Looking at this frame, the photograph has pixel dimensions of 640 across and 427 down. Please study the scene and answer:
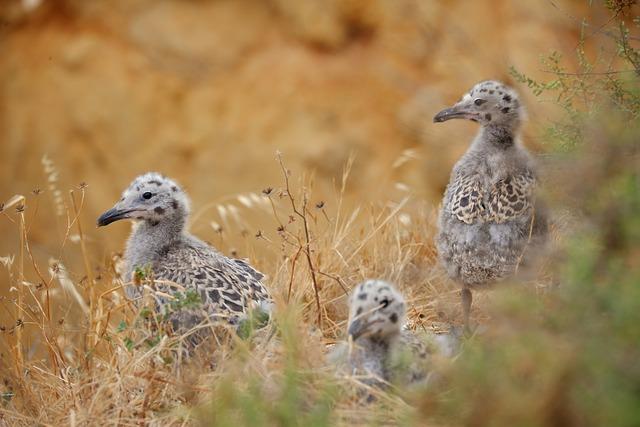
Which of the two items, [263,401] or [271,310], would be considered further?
[271,310]

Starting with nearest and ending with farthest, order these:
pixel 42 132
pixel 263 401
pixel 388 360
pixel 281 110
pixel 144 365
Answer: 1. pixel 263 401
2. pixel 388 360
3. pixel 144 365
4. pixel 281 110
5. pixel 42 132

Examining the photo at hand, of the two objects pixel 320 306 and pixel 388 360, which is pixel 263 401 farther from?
pixel 320 306

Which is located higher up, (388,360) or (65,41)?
(65,41)

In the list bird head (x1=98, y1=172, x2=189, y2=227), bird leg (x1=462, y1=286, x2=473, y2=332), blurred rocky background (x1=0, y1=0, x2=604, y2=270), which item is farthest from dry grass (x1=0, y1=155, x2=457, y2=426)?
blurred rocky background (x1=0, y1=0, x2=604, y2=270)

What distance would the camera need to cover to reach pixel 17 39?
13.7 meters

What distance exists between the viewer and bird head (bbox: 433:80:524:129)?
559cm

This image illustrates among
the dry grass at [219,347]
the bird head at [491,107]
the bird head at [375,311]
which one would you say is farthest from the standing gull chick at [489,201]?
the bird head at [375,311]

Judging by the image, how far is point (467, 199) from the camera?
5324 millimetres

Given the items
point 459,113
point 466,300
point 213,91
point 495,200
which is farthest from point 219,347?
point 213,91

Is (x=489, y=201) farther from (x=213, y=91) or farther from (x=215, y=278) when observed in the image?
(x=213, y=91)

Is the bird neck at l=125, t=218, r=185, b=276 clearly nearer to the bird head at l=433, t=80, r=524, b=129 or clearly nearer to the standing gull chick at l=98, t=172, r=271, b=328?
the standing gull chick at l=98, t=172, r=271, b=328

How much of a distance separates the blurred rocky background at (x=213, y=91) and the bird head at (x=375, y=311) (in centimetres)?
739

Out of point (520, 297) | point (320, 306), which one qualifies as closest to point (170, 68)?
point (320, 306)

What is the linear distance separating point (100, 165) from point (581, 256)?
10832 millimetres
